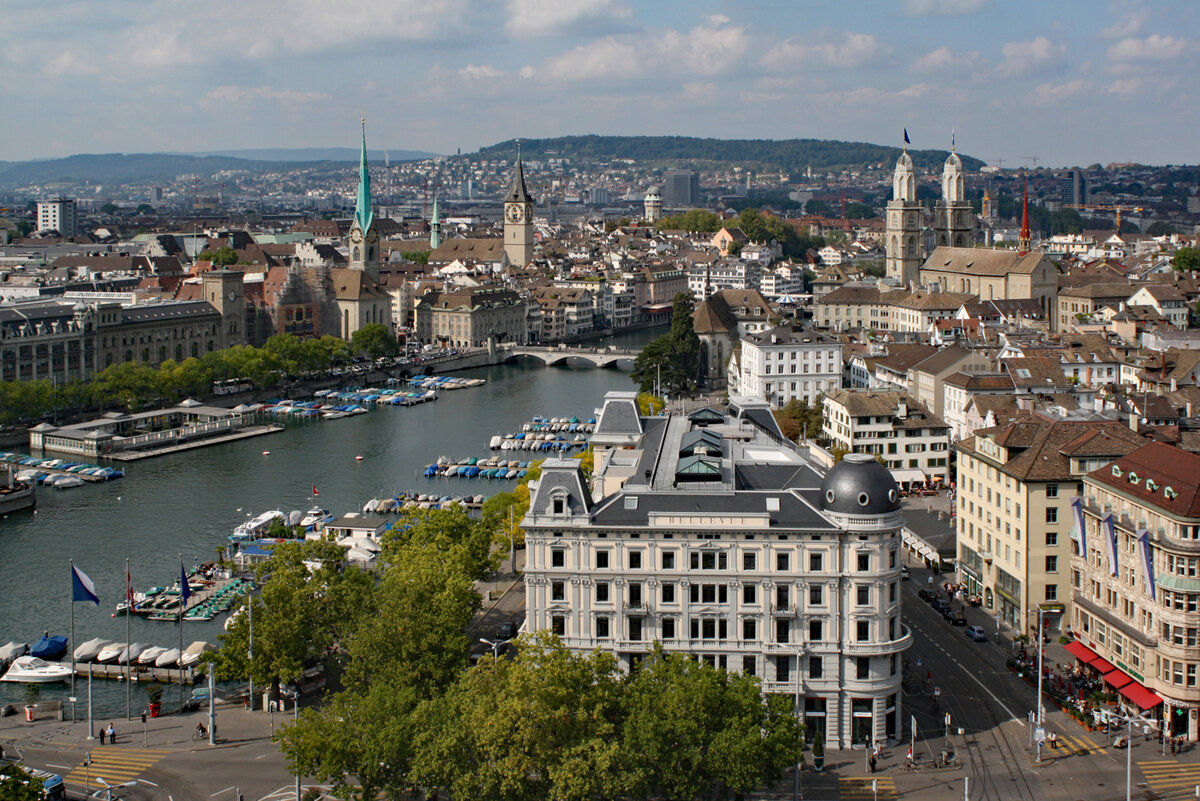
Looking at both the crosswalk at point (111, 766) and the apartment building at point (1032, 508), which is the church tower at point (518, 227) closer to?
the apartment building at point (1032, 508)

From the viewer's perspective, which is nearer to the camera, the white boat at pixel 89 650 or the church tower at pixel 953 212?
the white boat at pixel 89 650

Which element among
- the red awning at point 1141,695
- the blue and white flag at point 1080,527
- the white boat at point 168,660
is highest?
the blue and white flag at point 1080,527

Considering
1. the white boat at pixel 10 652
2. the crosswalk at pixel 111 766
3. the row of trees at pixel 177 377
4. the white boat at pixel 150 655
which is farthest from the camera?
the row of trees at pixel 177 377

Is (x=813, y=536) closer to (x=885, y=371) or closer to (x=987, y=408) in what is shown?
(x=987, y=408)

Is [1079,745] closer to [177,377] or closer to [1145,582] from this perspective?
[1145,582]

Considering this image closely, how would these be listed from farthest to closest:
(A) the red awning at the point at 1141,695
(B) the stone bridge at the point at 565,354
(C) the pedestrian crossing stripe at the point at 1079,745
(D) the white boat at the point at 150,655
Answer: (B) the stone bridge at the point at 565,354
(D) the white boat at the point at 150,655
(A) the red awning at the point at 1141,695
(C) the pedestrian crossing stripe at the point at 1079,745

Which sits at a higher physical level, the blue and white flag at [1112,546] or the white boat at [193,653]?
the blue and white flag at [1112,546]

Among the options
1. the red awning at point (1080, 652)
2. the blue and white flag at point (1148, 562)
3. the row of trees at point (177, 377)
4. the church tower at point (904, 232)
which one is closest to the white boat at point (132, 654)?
the red awning at point (1080, 652)
